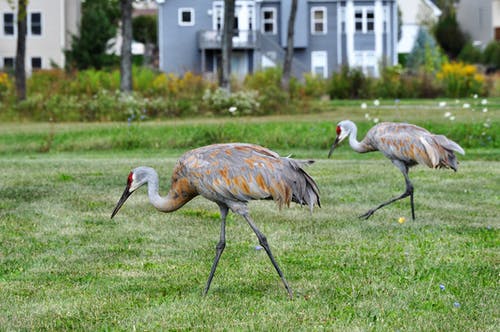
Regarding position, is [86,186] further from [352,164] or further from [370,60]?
[370,60]

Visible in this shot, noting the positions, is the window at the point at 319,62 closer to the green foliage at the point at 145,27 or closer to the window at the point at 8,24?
the window at the point at 8,24

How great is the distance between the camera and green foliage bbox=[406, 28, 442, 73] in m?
46.8

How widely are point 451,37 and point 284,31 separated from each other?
50.6 feet

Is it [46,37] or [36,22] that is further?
[46,37]

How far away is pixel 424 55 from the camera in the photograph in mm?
53312

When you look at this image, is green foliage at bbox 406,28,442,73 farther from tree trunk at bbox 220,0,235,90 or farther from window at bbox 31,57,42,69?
window at bbox 31,57,42,69

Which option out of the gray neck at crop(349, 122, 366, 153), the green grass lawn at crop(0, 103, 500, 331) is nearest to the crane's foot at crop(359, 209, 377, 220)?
the green grass lawn at crop(0, 103, 500, 331)

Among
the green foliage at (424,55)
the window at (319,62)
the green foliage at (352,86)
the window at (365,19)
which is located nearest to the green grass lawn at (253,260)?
the green foliage at (352,86)

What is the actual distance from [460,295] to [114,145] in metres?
15.0

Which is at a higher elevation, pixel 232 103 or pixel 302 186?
pixel 232 103

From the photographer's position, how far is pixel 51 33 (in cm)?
5309

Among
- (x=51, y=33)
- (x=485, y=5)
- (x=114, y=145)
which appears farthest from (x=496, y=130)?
(x=485, y=5)

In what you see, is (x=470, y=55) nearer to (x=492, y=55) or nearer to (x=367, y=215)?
(x=492, y=55)

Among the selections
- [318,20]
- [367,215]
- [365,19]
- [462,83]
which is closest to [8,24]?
[318,20]
